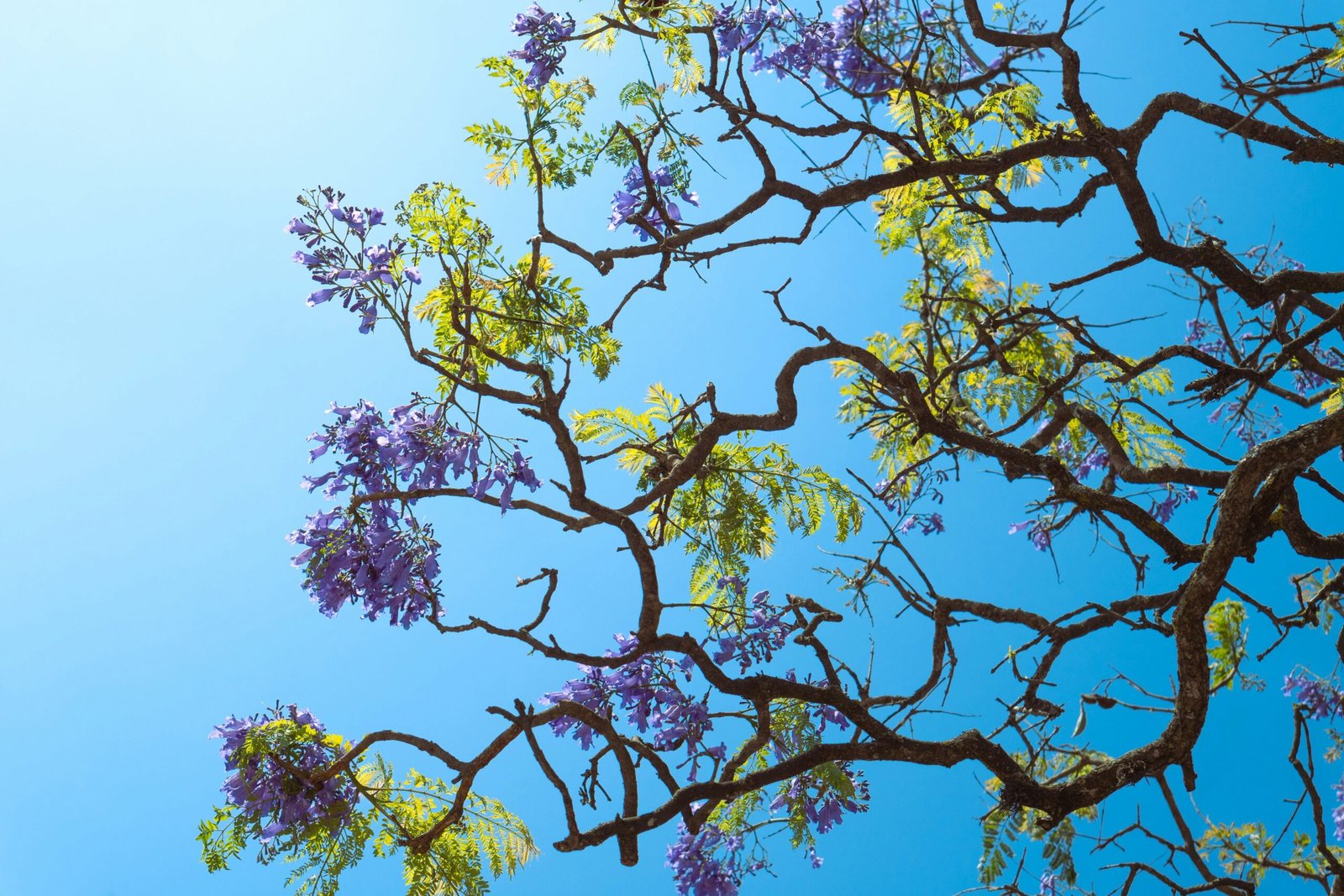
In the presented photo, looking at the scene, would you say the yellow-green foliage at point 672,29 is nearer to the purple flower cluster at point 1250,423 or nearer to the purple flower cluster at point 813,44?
the purple flower cluster at point 813,44

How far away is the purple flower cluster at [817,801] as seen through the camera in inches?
144

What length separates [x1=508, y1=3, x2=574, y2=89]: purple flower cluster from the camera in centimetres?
406

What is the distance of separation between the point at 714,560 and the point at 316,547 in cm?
149

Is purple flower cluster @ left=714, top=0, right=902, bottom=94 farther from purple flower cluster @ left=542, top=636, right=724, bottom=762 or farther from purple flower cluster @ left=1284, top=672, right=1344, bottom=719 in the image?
purple flower cluster @ left=1284, top=672, right=1344, bottom=719

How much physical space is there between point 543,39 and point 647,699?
2.49 m

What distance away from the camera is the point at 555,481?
308 centimetres

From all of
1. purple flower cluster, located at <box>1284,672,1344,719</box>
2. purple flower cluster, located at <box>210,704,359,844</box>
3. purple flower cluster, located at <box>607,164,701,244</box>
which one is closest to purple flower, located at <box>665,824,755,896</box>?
purple flower cluster, located at <box>210,704,359,844</box>

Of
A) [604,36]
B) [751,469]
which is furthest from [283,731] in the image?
[604,36]

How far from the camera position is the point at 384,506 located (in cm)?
324

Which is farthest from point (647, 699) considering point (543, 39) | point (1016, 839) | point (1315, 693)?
point (1315, 693)

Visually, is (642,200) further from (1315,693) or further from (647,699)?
(1315,693)

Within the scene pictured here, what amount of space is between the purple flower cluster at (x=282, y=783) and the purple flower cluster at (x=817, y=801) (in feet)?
4.95

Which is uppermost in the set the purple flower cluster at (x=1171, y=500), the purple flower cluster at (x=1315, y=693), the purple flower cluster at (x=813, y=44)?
the purple flower cluster at (x=813, y=44)

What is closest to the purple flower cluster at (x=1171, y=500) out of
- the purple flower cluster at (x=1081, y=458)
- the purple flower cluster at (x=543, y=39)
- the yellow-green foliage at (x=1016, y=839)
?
the purple flower cluster at (x=1081, y=458)
